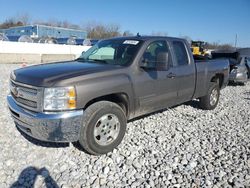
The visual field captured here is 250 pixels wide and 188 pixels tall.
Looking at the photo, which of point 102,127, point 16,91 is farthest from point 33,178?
point 16,91

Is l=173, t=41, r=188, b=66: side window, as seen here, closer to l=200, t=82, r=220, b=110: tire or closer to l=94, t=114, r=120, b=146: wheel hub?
l=200, t=82, r=220, b=110: tire

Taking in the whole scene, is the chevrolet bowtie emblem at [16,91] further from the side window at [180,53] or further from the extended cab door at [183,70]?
the side window at [180,53]

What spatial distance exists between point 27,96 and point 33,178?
1187 millimetres

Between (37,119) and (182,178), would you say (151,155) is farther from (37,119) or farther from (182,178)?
(37,119)

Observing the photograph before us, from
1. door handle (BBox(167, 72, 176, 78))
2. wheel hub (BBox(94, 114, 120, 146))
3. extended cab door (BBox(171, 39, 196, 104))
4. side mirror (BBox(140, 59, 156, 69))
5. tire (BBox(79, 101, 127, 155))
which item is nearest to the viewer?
tire (BBox(79, 101, 127, 155))

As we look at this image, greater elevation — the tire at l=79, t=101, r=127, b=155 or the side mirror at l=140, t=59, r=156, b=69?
the side mirror at l=140, t=59, r=156, b=69

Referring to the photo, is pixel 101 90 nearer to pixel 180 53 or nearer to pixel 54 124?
pixel 54 124

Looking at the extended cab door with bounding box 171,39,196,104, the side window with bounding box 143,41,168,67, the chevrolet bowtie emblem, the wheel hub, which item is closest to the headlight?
the wheel hub

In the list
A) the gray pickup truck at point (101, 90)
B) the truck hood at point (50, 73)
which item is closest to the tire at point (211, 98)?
the gray pickup truck at point (101, 90)

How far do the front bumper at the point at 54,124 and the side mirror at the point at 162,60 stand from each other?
66.0 inches

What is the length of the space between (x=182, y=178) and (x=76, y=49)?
1152 inches

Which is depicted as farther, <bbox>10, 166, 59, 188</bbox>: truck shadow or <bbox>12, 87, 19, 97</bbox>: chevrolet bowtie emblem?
<bbox>12, 87, 19, 97</bbox>: chevrolet bowtie emblem

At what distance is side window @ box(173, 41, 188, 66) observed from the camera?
17.6ft

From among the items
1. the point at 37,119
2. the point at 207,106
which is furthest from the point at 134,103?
the point at 207,106
